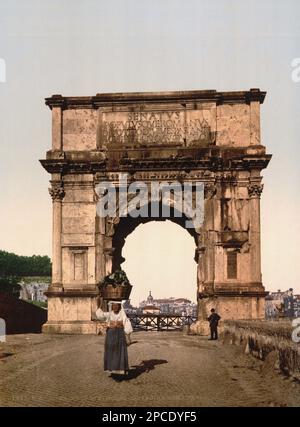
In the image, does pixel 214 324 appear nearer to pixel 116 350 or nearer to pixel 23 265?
pixel 116 350

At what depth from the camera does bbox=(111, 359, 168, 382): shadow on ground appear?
36.7 ft

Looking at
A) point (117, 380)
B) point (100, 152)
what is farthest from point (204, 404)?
point (100, 152)

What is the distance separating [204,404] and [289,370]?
2586mm

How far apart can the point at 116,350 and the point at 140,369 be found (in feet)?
5.78

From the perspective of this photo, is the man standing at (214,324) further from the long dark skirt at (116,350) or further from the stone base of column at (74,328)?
the long dark skirt at (116,350)

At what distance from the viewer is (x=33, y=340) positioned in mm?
20250

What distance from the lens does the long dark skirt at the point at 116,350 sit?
10898 millimetres

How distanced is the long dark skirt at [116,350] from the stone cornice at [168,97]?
1540 centimetres

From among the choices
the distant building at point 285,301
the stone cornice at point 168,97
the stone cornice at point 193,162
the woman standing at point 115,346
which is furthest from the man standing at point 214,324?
the distant building at point 285,301

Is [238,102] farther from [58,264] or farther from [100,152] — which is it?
[58,264]

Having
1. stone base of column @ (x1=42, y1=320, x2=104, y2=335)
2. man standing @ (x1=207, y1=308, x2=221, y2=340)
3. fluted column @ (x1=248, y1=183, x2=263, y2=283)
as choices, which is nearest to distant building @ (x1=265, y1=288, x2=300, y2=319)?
fluted column @ (x1=248, y1=183, x2=263, y2=283)

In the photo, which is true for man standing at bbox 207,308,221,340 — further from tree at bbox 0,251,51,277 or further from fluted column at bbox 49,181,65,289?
tree at bbox 0,251,51,277

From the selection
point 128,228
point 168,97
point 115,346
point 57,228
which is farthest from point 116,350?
point 128,228

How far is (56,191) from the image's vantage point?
976 inches
